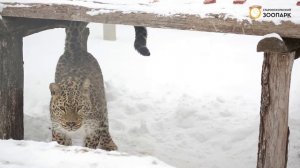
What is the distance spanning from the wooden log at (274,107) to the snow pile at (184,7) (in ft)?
1.01

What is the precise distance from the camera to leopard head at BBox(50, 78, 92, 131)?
5043mm

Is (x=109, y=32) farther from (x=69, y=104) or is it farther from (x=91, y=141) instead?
(x=69, y=104)

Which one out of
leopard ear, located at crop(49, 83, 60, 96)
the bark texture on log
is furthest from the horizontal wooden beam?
leopard ear, located at crop(49, 83, 60, 96)

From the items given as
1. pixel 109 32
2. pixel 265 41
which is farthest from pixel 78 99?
pixel 109 32

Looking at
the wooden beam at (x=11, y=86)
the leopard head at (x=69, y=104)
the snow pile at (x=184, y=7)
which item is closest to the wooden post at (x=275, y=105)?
the snow pile at (x=184, y=7)

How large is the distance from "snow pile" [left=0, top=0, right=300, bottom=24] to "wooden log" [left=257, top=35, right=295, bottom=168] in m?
0.31

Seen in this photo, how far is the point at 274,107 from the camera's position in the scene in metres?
3.94

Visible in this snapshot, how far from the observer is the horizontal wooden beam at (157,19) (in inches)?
145

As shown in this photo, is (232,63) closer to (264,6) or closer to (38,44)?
(38,44)

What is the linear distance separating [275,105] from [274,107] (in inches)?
0.7

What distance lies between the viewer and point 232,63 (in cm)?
1080

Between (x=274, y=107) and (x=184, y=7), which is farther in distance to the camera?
(x=184, y=7)

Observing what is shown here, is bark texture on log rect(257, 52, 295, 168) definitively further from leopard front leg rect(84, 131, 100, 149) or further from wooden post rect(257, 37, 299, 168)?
leopard front leg rect(84, 131, 100, 149)

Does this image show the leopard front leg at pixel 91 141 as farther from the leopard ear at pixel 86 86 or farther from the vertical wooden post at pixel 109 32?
the vertical wooden post at pixel 109 32
